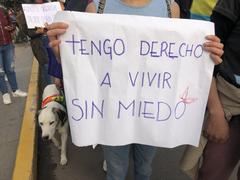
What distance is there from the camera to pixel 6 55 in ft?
17.4

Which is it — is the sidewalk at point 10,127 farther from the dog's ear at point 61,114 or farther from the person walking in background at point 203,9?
the person walking in background at point 203,9

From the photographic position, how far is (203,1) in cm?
231

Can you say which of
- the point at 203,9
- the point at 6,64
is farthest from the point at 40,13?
the point at 203,9

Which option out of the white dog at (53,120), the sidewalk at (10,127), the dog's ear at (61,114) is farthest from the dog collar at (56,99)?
the sidewalk at (10,127)

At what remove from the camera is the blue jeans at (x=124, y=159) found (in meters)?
2.27

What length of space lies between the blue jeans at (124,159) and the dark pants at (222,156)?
1.23ft

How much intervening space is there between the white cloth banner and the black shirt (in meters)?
0.12

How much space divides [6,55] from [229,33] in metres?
4.12

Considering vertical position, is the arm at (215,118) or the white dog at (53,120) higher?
the arm at (215,118)

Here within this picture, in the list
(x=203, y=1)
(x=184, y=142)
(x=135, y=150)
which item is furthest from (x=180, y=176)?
(x=203, y=1)

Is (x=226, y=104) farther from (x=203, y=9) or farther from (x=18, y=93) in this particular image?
(x=18, y=93)

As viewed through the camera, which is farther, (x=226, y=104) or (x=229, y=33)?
(x=226, y=104)

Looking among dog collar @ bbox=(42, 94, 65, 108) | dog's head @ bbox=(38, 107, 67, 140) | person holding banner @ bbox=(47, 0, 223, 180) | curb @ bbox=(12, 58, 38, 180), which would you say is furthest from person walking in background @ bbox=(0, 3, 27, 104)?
person holding banner @ bbox=(47, 0, 223, 180)

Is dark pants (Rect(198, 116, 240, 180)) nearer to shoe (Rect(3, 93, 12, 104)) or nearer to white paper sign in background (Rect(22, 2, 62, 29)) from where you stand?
white paper sign in background (Rect(22, 2, 62, 29))
